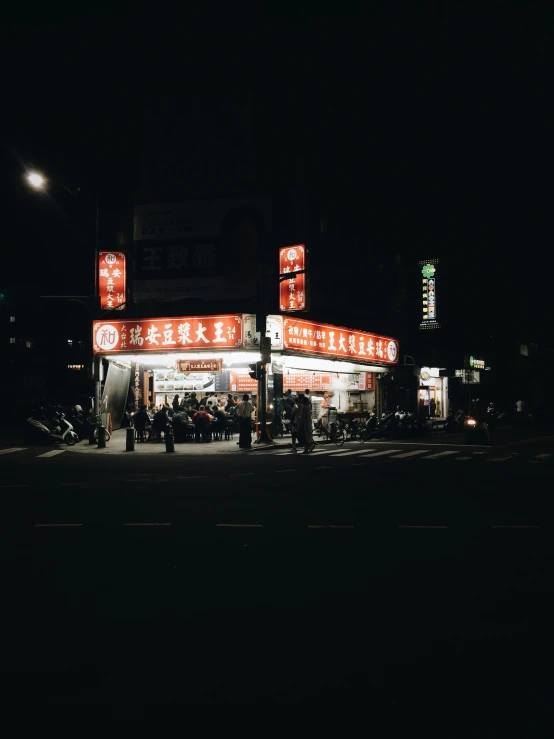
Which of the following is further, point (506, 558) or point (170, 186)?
point (170, 186)

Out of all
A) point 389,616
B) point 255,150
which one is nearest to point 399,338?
point 255,150

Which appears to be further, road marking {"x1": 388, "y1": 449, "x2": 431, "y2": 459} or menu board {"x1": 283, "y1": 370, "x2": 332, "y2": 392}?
menu board {"x1": 283, "y1": 370, "x2": 332, "y2": 392}

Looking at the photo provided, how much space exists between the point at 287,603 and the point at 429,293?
146 feet

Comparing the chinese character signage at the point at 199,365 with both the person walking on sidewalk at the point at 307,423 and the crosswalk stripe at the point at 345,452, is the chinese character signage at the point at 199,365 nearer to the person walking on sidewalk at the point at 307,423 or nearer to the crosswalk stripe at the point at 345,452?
the person walking on sidewalk at the point at 307,423

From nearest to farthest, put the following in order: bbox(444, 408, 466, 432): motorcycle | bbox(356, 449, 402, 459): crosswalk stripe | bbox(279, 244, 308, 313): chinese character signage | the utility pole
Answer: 1. bbox(356, 449, 402, 459): crosswalk stripe
2. the utility pole
3. bbox(279, 244, 308, 313): chinese character signage
4. bbox(444, 408, 466, 432): motorcycle

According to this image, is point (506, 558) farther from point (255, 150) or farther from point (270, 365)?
point (255, 150)

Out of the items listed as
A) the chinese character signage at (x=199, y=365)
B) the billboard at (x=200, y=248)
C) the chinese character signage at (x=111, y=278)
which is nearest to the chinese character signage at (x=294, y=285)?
the billboard at (x=200, y=248)

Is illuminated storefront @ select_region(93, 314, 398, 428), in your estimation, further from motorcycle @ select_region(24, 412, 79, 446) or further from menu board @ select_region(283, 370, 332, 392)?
motorcycle @ select_region(24, 412, 79, 446)

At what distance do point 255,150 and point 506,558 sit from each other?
103ft

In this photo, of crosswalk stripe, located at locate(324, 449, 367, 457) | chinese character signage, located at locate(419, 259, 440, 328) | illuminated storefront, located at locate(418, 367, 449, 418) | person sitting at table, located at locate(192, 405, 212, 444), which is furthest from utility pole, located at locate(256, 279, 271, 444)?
chinese character signage, located at locate(419, 259, 440, 328)

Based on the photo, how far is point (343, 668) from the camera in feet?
14.5

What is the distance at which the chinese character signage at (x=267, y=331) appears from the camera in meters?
29.2

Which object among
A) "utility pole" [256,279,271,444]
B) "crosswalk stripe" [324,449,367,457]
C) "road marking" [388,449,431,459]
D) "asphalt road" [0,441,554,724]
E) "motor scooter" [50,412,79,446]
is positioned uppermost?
"utility pole" [256,279,271,444]

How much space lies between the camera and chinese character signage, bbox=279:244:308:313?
31016 mm
